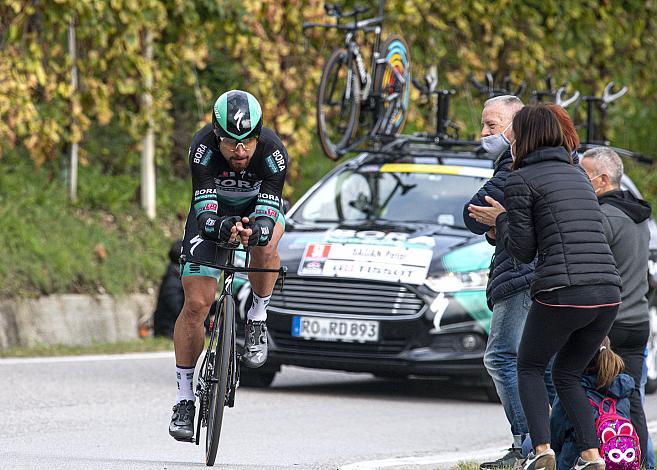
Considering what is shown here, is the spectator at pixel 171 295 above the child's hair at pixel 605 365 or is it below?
below

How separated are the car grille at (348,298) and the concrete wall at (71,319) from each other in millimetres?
4073

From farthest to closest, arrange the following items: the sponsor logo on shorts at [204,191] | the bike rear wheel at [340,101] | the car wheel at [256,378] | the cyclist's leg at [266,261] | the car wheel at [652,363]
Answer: the bike rear wheel at [340,101] → the car wheel at [652,363] → the car wheel at [256,378] → the cyclist's leg at [266,261] → the sponsor logo on shorts at [204,191]

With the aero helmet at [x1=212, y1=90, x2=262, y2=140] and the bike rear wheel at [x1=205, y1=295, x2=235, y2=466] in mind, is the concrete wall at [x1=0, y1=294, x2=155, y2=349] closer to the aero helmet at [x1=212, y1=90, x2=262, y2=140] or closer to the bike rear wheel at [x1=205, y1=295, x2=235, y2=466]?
the bike rear wheel at [x1=205, y1=295, x2=235, y2=466]

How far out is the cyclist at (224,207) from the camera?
7.31m

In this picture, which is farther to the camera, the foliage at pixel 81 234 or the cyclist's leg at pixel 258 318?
the foliage at pixel 81 234

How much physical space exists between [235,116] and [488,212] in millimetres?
1346

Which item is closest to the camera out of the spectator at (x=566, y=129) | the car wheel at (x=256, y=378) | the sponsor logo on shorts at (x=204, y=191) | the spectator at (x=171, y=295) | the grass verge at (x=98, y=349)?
the spectator at (x=566, y=129)

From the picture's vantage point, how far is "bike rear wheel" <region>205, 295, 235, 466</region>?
7363 mm

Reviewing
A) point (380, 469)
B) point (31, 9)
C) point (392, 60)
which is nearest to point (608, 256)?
point (380, 469)

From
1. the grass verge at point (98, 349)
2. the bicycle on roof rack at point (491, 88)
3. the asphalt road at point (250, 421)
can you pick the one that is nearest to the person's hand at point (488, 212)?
the asphalt road at point (250, 421)

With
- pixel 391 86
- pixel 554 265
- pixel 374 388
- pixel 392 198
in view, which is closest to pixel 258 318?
pixel 554 265

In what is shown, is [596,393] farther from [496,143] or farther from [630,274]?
[496,143]

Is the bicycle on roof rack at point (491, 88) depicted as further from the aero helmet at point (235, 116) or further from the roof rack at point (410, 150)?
the aero helmet at point (235, 116)

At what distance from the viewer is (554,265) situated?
255 inches
